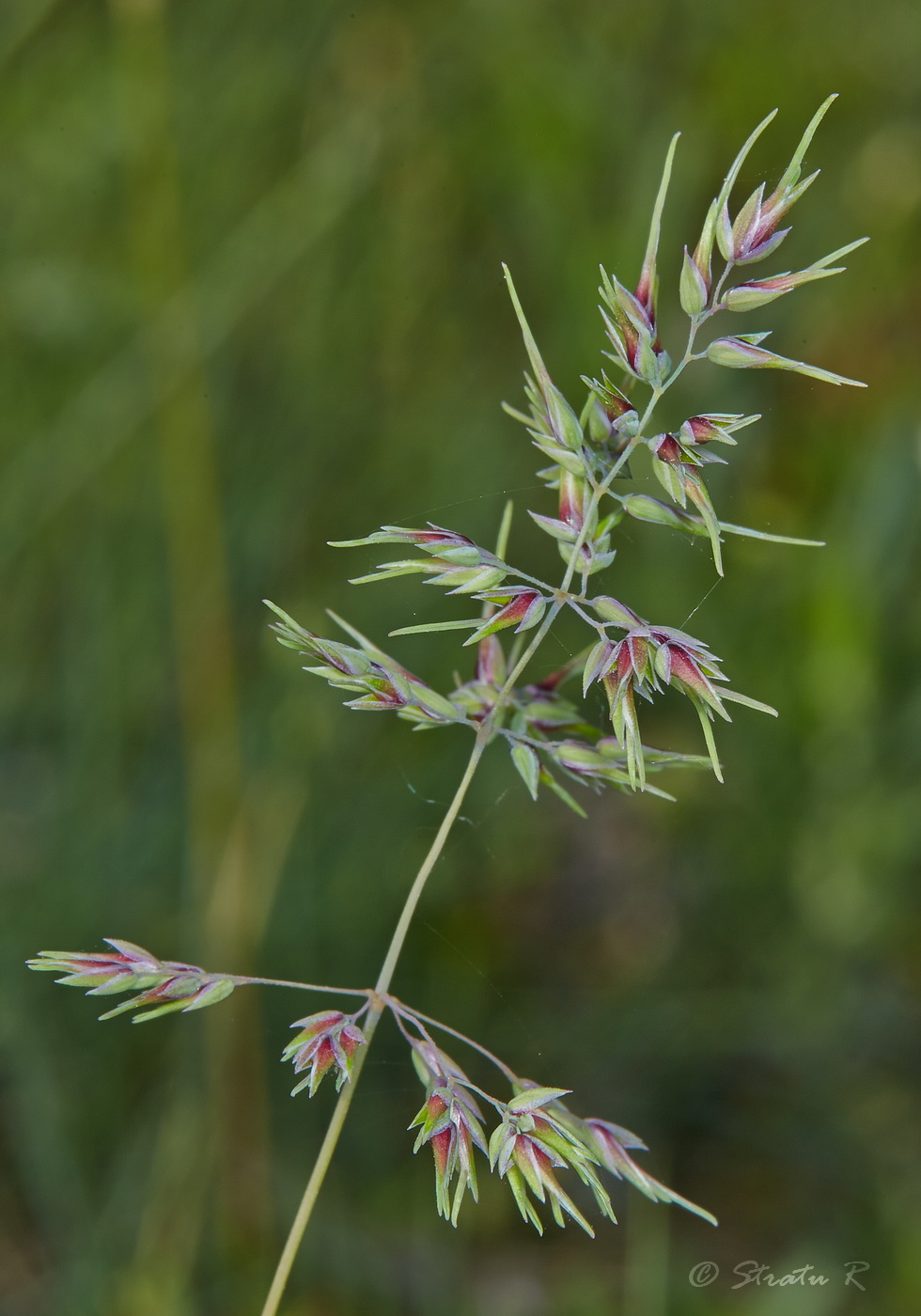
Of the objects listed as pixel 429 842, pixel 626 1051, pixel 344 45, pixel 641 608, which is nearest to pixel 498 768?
pixel 429 842

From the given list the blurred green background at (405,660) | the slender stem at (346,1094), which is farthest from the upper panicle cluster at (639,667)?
the blurred green background at (405,660)

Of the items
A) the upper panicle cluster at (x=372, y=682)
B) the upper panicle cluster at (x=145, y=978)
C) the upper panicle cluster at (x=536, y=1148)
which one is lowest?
the upper panicle cluster at (x=536, y=1148)

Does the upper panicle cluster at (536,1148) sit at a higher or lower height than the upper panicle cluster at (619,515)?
lower

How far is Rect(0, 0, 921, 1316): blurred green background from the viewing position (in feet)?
5.80

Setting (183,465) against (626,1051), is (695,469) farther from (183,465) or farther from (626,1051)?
(626,1051)

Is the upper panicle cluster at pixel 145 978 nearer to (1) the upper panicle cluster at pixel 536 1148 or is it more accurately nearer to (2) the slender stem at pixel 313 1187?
(2) the slender stem at pixel 313 1187

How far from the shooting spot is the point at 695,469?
29.2 inches

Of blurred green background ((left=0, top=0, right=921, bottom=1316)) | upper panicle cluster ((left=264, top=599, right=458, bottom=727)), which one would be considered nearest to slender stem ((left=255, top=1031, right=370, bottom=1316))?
upper panicle cluster ((left=264, top=599, right=458, bottom=727))

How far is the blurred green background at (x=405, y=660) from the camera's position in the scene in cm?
177

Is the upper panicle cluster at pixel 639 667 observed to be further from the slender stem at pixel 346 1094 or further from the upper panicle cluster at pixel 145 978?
the upper panicle cluster at pixel 145 978

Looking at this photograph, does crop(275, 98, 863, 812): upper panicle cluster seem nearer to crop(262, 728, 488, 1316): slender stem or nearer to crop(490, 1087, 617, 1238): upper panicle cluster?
crop(262, 728, 488, 1316): slender stem

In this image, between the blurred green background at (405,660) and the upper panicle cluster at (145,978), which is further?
the blurred green background at (405,660)

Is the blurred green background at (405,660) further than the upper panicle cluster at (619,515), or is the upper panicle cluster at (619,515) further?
the blurred green background at (405,660)

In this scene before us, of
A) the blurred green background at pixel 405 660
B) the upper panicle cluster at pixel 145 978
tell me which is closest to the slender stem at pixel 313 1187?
the upper panicle cluster at pixel 145 978
